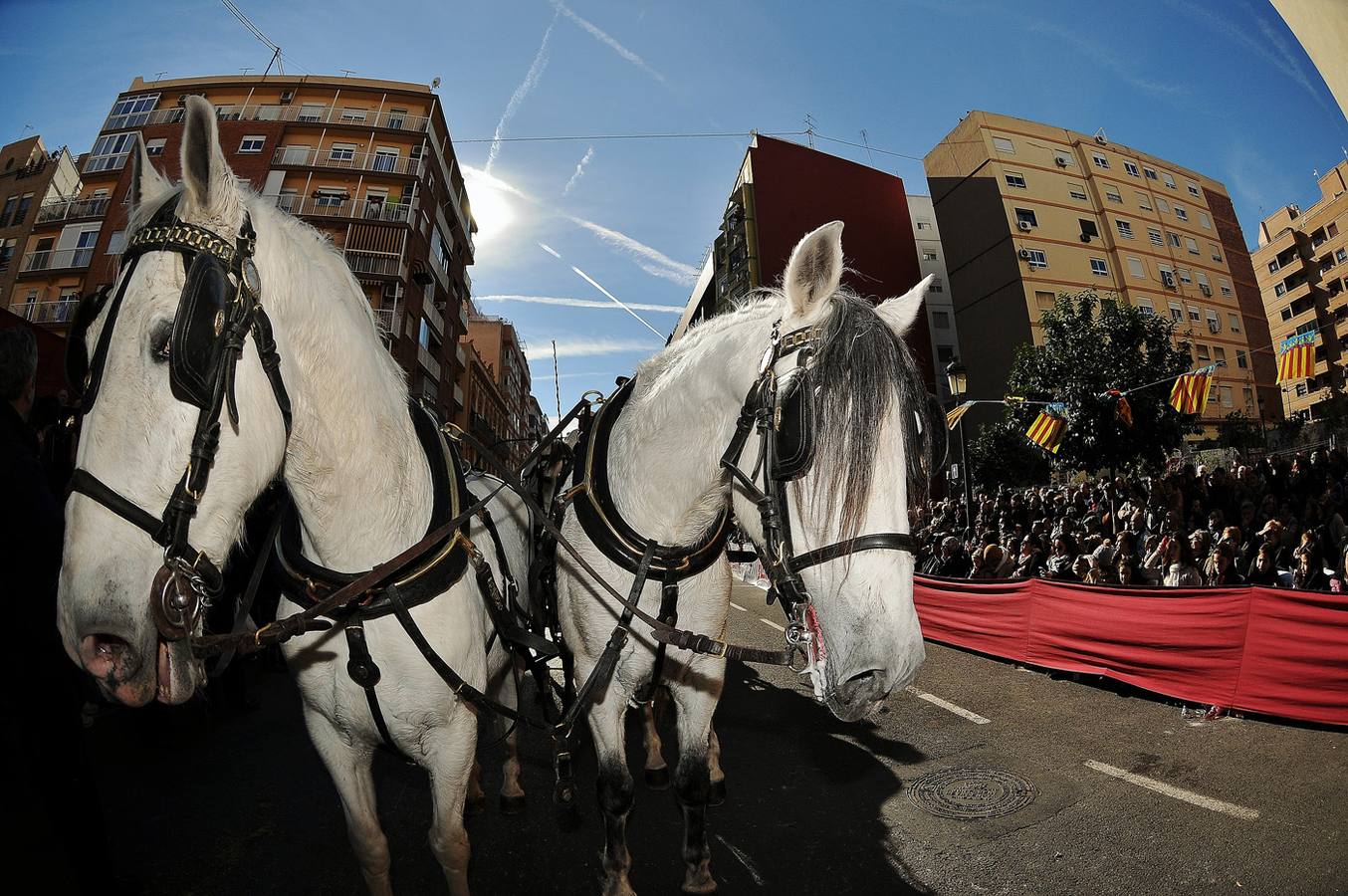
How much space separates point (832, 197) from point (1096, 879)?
40.9 m

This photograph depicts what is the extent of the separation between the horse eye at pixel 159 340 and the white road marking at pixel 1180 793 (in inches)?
226

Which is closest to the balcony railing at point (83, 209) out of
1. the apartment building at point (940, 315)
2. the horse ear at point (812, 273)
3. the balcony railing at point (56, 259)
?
the balcony railing at point (56, 259)

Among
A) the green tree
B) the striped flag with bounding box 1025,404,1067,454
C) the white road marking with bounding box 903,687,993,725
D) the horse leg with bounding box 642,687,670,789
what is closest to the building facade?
the green tree

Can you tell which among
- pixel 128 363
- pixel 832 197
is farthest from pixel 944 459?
pixel 832 197

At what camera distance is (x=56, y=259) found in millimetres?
16812

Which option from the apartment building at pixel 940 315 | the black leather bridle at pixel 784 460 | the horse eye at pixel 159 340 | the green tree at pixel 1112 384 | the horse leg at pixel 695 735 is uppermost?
the apartment building at pixel 940 315

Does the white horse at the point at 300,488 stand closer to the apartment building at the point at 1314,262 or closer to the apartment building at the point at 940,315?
the apartment building at the point at 1314,262

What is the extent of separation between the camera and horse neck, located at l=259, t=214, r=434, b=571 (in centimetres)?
163

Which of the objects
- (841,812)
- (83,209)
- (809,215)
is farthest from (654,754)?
(809,215)

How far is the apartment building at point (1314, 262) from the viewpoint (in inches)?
146

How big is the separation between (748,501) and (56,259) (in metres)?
24.3

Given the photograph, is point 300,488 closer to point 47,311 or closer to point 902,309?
point 902,309

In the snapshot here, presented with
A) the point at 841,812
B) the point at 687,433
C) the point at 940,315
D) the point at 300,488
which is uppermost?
the point at 940,315

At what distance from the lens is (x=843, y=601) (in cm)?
154
